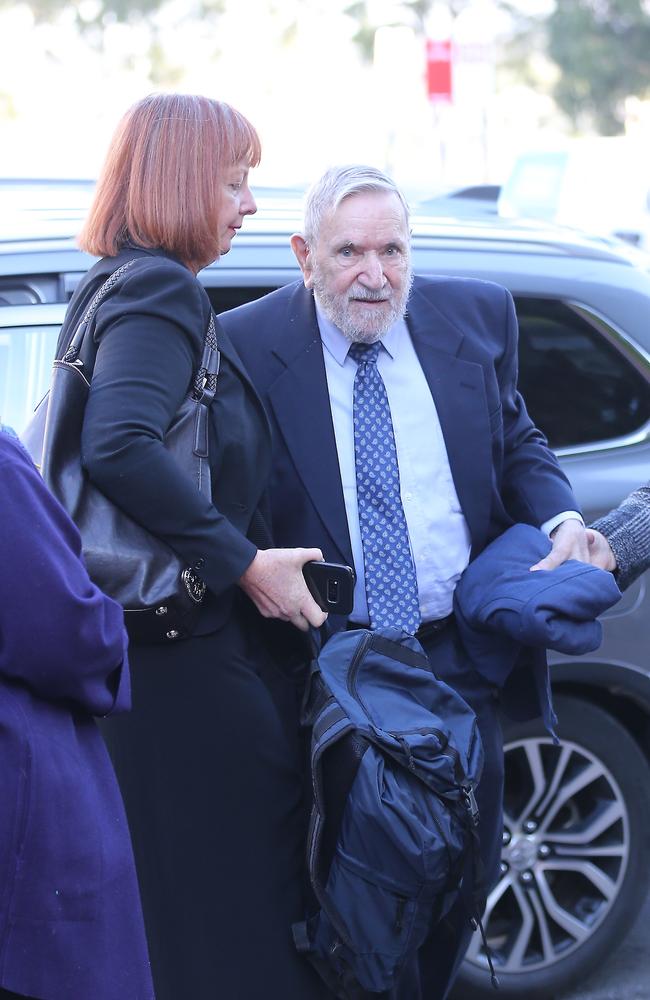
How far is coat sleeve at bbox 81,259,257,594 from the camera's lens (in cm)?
240

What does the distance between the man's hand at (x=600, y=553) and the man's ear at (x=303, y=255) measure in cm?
79

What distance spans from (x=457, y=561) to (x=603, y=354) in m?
0.87

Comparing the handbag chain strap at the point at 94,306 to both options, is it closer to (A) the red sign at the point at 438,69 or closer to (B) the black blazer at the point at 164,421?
(B) the black blazer at the point at 164,421

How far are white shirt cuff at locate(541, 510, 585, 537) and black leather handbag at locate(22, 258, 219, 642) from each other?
2.73 feet

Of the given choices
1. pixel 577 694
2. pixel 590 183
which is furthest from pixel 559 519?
pixel 590 183

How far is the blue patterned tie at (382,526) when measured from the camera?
283 centimetres

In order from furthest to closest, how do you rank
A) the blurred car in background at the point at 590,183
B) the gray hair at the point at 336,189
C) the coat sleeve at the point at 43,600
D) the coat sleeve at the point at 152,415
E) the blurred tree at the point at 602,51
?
the blurred tree at the point at 602,51, the blurred car in background at the point at 590,183, the gray hair at the point at 336,189, the coat sleeve at the point at 152,415, the coat sleeve at the point at 43,600

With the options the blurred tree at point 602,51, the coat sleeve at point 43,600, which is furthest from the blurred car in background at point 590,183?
the blurred tree at point 602,51

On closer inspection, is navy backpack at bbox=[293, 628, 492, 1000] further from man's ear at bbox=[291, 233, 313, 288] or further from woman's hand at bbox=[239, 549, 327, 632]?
man's ear at bbox=[291, 233, 313, 288]

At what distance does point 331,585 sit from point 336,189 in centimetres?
81

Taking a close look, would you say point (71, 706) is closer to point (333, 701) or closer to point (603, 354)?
point (333, 701)

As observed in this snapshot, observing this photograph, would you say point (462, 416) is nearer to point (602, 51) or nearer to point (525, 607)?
point (525, 607)

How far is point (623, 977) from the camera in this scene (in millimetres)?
3721

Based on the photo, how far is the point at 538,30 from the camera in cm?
4425
